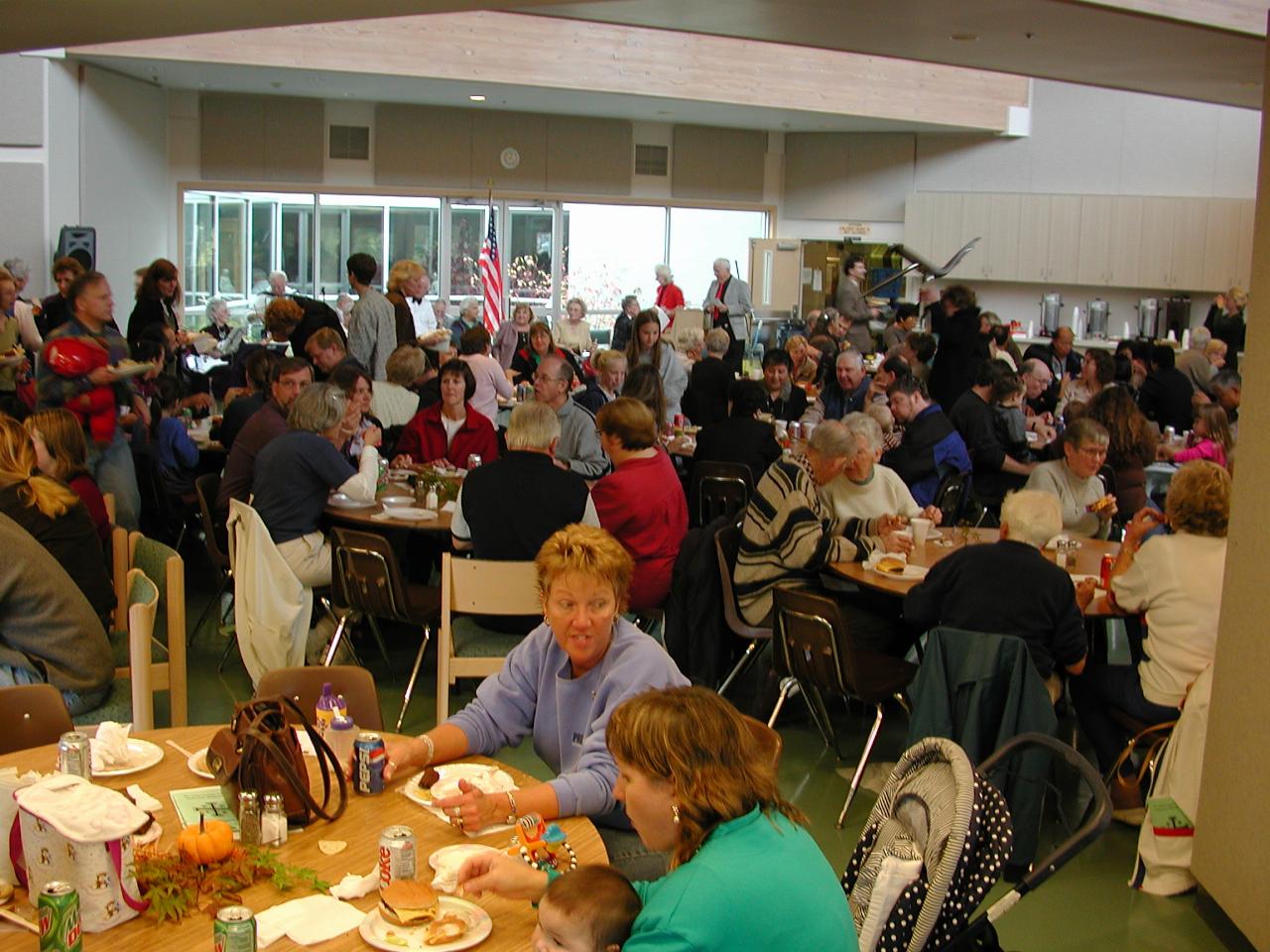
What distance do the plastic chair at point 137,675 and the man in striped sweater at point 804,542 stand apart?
216cm

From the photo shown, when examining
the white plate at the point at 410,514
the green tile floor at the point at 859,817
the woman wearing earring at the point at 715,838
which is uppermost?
the woman wearing earring at the point at 715,838

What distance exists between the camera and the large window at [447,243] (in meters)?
16.4

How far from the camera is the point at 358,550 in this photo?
5375 mm

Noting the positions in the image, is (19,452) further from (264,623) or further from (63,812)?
(63,812)

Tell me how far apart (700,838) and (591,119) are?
51.1 ft

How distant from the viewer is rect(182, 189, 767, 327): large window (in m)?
16.4

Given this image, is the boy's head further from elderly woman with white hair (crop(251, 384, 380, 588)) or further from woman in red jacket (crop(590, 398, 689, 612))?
elderly woman with white hair (crop(251, 384, 380, 588))

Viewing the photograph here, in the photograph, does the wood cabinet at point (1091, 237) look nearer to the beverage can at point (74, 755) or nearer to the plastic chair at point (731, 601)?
the plastic chair at point (731, 601)

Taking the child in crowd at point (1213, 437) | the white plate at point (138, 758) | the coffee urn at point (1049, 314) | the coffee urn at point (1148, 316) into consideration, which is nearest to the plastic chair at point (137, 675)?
the white plate at point (138, 758)

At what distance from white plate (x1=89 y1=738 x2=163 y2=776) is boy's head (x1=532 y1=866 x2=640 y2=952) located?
1203 mm

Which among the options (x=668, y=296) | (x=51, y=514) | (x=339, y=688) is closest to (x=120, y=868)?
(x=339, y=688)

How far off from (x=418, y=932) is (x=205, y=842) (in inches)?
18.1

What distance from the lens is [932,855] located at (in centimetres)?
256

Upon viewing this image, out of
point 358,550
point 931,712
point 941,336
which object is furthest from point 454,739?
point 941,336
